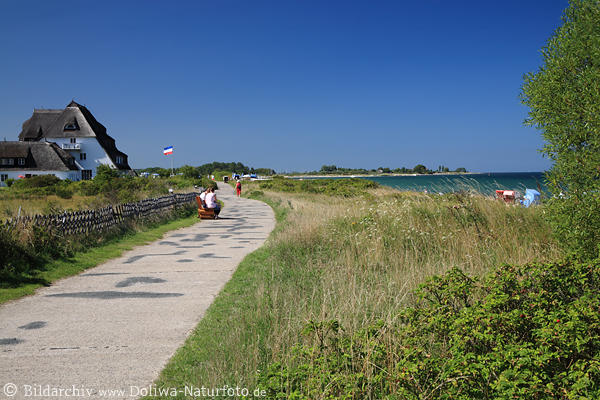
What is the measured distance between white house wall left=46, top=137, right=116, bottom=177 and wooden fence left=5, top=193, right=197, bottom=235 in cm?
5679

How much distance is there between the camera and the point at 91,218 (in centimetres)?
1362

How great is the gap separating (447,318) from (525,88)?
5.26 metres

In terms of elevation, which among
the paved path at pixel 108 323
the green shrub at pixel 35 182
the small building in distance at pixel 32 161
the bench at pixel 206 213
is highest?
the small building in distance at pixel 32 161

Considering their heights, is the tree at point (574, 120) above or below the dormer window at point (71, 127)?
below

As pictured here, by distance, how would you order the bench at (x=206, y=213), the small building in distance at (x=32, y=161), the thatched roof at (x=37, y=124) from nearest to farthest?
the bench at (x=206, y=213) → the small building in distance at (x=32, y=161) → the thatched roof at (x=37, y=124)

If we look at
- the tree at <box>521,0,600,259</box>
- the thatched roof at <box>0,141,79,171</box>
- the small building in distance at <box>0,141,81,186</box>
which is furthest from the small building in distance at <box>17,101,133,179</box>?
the tree at <box>521,0,600,259</box>

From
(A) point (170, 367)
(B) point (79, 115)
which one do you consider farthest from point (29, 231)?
(B) point (79, 115)

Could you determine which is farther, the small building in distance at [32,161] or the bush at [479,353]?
the small building in distance at [32,161]

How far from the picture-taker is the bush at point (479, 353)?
2785mm

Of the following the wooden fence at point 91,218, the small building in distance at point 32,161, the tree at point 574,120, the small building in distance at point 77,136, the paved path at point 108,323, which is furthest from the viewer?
the small building in distance at point 77,136

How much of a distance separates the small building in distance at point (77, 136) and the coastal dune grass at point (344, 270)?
6808 centimetres

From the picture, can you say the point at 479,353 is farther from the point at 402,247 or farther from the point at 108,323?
the point at 402,247

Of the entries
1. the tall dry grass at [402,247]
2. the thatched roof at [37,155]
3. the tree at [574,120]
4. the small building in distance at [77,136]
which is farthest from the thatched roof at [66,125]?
the tree at [574,120]

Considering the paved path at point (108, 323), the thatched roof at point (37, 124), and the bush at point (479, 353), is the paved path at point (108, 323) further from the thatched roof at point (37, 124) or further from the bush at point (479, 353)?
the thatched roof at point (37, 124)
